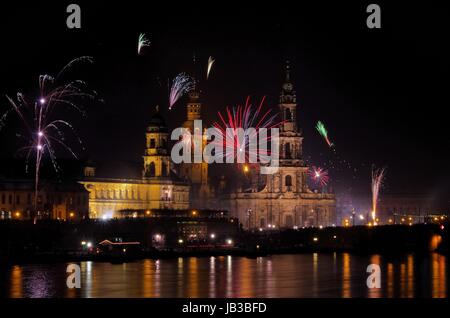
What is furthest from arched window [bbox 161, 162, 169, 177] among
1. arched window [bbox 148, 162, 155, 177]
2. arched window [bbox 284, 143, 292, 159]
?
arched window [bbox 284, 143, 292, 159]

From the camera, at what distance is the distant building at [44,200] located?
153 metres

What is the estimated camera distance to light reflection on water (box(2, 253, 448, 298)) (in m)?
96.7

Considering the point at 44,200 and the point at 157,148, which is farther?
the point at 157,148

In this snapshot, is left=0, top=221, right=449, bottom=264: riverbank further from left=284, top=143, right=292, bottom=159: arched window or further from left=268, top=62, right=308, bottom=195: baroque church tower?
left=284, top=143, right=292, bottom=159: arched window

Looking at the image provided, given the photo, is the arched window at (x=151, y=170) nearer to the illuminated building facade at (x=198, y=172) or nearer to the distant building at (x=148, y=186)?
the distant building at (x=148, y=186)

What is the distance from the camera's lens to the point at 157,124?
173125 millimetres

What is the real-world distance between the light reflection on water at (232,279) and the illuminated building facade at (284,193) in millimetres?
46295

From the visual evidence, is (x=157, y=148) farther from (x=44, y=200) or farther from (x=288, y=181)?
(x=44, y=200)

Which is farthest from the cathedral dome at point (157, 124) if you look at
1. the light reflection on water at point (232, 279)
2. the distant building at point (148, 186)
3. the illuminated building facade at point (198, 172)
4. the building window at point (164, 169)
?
the light reflection on water at point (232, 279)

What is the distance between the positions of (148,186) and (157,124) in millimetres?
8941

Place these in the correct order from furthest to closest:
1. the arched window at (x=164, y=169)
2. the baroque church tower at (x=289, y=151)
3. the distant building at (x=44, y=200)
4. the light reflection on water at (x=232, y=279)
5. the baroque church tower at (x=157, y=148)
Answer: the baroque church tower at (x=289, y=151) < the arched window at (x=164, y=169) < the baroque church tower at (x=157, y=148) < the distant building at (x=44, y=200) < the light reflection on water at (x=232, y=279)

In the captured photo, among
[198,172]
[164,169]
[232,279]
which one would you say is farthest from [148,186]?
[232,279]

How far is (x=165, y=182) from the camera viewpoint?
6890 inches
